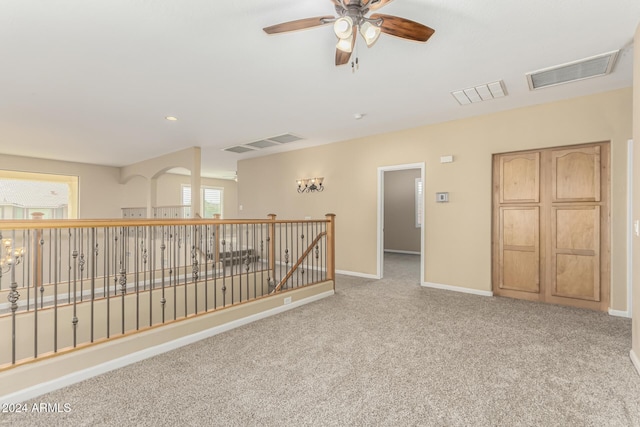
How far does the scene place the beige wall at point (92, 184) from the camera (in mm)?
7736

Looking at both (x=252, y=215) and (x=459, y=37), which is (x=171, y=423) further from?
(x=252, y=215)

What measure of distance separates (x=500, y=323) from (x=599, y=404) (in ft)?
4.51

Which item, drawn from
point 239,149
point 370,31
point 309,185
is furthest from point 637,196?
point 239,149

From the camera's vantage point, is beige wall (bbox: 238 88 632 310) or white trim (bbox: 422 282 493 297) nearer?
beige wall (bbox: 238 88 632 310)

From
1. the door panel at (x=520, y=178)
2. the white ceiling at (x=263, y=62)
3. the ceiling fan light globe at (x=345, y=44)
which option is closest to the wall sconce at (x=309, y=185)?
the white ceiling at (x=263, y=62)

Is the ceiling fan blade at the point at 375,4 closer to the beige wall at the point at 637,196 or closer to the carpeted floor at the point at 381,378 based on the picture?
the beige wall at the point at 637,196

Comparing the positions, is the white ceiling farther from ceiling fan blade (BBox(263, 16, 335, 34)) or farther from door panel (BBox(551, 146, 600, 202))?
door panel (BBox(551, 146, 600, 202))

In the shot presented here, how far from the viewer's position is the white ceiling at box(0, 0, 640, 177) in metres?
2.22

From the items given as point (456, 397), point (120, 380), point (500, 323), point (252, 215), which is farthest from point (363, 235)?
point (120, 380)

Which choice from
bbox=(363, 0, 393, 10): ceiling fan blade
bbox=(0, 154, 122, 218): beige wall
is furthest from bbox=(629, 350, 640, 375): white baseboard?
bbox=(0, 154, 122, 218): beige wall

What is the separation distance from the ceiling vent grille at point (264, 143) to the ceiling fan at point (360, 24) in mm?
3612

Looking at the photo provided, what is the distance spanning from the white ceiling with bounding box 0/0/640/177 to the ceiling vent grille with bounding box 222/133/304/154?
2.63ft

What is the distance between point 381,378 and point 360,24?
101 inches

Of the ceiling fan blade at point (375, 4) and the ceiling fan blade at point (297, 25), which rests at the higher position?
the ceiling fan blade at point (375, 4)
